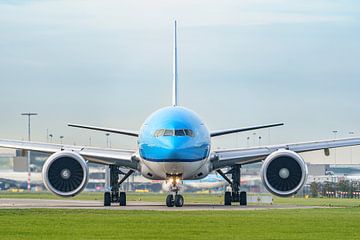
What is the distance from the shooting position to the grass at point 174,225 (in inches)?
1190

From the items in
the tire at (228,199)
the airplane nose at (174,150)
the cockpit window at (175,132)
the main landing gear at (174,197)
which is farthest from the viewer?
the tire at (228,199)

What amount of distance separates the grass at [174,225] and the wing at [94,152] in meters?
11.6

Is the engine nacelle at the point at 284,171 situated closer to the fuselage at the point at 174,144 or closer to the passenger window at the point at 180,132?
the fuselage at the point at 174,144

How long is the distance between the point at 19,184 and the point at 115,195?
162ft

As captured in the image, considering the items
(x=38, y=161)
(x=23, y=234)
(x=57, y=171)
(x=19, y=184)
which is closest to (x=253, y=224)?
(x=23, y=234)

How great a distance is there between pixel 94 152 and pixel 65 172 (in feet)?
9.91

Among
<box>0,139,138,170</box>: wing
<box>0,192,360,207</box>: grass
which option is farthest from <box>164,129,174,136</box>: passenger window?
<box>0,192,360,207</box>: grass

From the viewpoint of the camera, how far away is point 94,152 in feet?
183

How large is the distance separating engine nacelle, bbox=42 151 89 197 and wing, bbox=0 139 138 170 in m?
2.25

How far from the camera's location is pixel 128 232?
3144cm

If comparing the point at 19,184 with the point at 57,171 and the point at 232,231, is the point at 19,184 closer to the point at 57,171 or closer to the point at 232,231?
the point at 57,171

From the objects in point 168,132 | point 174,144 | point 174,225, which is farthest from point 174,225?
point 168,132

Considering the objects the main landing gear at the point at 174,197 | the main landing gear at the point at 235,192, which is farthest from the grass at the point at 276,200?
the main landing gear at the point at 174,197

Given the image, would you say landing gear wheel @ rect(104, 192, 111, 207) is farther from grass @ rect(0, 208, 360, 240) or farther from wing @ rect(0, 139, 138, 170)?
grass @ rect(0, 208, 360, 240)
